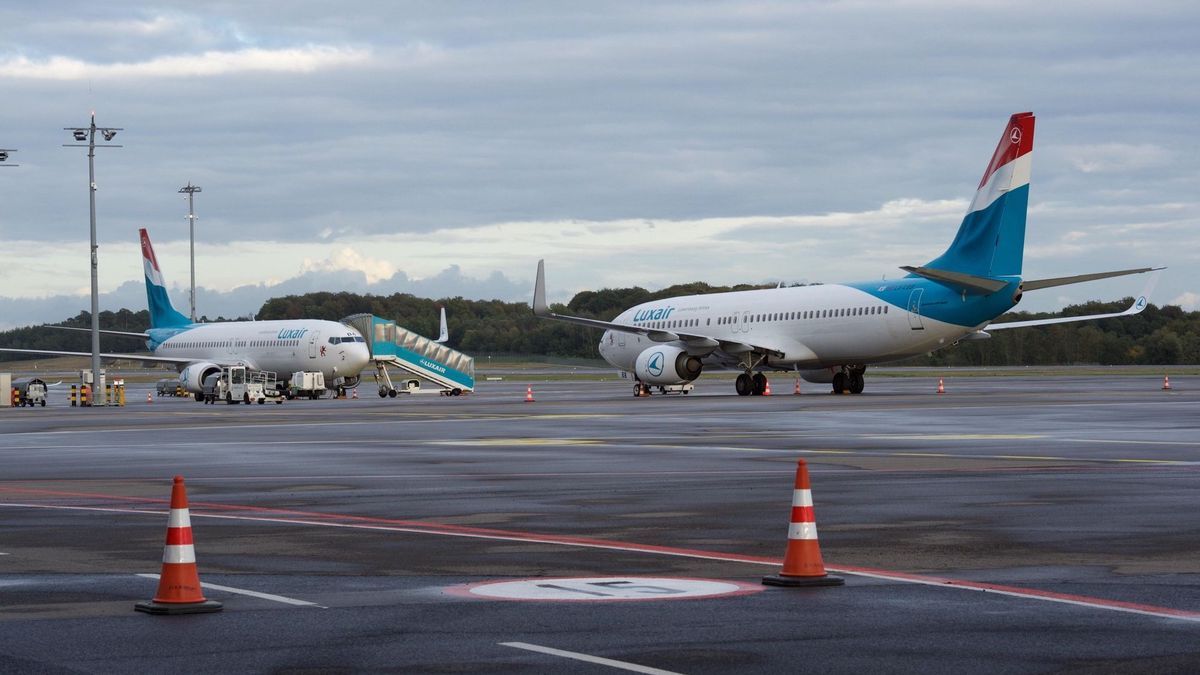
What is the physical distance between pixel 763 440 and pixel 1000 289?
73.3 ft

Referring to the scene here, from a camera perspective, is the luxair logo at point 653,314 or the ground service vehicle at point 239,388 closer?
the luxair logo at point 653,314

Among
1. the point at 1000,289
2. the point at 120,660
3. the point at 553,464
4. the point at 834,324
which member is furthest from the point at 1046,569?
the point at 834,324

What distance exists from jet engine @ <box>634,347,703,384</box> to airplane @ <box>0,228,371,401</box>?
16.6 meters

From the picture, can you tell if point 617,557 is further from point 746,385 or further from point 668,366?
point 668,366

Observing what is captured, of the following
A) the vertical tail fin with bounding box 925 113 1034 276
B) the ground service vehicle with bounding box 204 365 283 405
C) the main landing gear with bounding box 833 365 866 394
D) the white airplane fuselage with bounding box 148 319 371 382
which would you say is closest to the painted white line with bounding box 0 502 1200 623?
the vertical tail fin with bounding box 925 113 1034 276

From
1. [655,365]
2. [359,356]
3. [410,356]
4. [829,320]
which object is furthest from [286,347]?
[829,320]

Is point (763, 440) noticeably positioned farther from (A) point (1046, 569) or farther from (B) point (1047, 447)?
(A) point (1046, 569)

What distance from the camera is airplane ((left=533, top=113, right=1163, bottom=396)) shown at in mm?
48875

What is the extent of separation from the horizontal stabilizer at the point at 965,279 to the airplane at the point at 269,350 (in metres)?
30.1

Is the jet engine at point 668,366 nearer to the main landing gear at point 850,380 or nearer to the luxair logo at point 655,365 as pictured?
the luxair logo at point 655,365

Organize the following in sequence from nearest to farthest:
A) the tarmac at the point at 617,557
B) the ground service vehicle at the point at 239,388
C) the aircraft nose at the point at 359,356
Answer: the tarmac at the point at 617,557 < the ground service vehicle at the point at 239,388 < the aircraft nose at the point at 359,356

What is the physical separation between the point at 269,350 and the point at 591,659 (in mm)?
65944

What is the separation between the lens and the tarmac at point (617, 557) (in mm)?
8562

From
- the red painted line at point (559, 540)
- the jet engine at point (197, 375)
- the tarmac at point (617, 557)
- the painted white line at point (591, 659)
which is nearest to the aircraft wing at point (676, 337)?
the jet engine at point (197, 375)
